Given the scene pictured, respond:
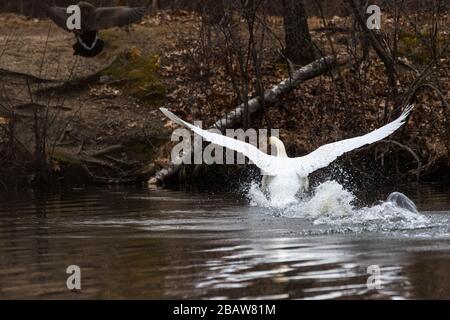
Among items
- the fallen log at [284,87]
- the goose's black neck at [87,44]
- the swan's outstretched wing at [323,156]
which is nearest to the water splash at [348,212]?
the swan's outstretched wing at [323,156]

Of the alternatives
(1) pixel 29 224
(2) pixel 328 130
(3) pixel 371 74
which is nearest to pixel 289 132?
(2) pixel 328 130

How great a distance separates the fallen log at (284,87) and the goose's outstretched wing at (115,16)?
9.97 ft

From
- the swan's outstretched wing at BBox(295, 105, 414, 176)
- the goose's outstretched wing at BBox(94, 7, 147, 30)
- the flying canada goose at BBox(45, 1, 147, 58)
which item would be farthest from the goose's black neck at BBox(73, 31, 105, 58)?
the swan's outstretched wing at BBox(295, 105, 414, 176)

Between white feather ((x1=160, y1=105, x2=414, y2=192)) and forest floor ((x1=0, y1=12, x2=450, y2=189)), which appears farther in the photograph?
forest floor ((x1=0, y1=12, x2=450, y2=189))

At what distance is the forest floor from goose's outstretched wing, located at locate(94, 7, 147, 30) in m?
1.26

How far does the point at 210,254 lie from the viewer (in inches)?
436

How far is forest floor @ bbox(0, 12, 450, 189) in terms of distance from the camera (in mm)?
21562

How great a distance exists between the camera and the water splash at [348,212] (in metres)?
13.1

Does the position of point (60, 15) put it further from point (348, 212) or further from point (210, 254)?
point (210, 254)

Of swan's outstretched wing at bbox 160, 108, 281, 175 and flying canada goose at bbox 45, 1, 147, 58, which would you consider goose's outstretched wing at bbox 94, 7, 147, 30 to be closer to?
flying canada goose at bbox 45, 1, 147, 58

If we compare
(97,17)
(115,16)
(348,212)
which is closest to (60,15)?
(97,17)

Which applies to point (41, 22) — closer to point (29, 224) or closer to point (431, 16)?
point (431, 16)

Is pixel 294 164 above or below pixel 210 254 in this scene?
above

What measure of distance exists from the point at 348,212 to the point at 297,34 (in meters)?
10.2
